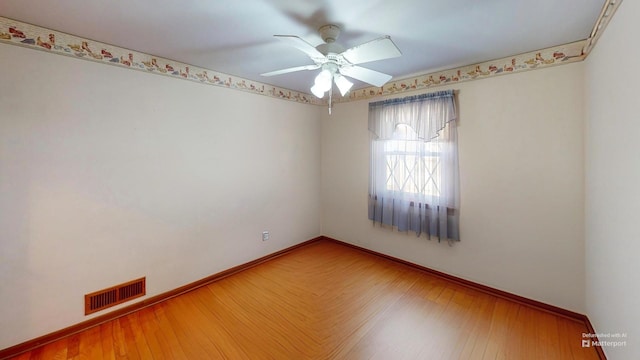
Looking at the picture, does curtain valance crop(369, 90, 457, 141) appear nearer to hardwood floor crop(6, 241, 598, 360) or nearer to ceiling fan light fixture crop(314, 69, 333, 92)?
ceiling fan light fixture crop(314, 69, 333, 92)

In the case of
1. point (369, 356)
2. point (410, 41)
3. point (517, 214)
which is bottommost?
point (369, 356)

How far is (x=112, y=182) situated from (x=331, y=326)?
2303 mm

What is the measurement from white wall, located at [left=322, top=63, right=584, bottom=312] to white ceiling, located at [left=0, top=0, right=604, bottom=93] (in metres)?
0.41

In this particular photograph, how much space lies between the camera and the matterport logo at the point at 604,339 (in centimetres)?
143

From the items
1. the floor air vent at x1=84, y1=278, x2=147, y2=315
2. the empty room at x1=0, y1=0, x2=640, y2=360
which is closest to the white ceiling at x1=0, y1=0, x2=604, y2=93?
the empty room at x1=0, y1=0, x2=640, y2=360

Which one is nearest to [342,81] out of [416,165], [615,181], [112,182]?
[416,165]

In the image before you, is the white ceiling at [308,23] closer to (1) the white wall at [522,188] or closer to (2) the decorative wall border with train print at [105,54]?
(2) the decorative wall border with train print at [105,54]

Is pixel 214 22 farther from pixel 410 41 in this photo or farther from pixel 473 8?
pixel 473 8

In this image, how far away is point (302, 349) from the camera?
182 cm

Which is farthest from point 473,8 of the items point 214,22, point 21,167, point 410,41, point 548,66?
point 21,167

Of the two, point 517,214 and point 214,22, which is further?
point 517,214

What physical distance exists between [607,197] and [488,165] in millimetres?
957

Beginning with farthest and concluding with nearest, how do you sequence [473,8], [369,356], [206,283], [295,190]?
[295,190] < [206,283] < [369,356] < [473,8]

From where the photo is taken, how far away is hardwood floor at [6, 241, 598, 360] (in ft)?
5.88
